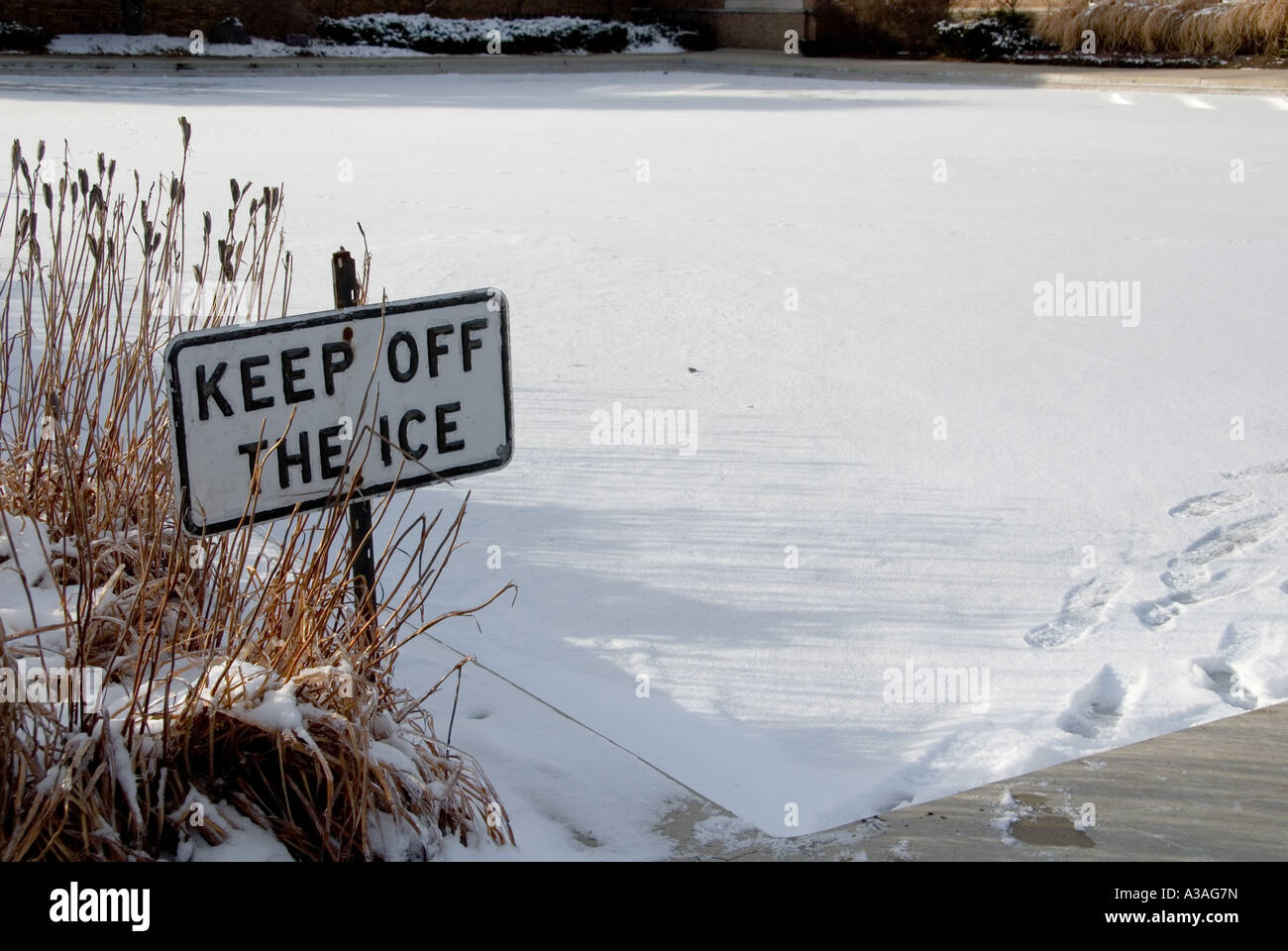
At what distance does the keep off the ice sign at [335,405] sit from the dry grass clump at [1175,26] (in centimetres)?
2384

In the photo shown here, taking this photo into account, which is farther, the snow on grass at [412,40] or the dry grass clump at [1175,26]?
the snow on grass at [412,40]

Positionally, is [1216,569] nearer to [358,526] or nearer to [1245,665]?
[1245,665]

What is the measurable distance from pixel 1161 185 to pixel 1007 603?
8.49 meters

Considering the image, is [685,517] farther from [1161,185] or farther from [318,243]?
[1161,185]

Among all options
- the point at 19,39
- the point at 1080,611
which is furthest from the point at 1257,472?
the point at 19,39

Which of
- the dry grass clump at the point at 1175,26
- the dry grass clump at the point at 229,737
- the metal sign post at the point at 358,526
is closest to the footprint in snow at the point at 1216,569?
the dry grass clump at the point at 229,737

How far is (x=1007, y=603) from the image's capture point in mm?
4359

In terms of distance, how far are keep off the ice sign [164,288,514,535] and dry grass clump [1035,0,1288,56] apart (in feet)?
78.2

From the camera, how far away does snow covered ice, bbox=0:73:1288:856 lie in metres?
3.60

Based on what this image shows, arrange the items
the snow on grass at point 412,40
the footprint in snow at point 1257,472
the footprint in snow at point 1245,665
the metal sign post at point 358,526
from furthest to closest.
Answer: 1. the snow on grass at point 412,40
2. the footprint in snow at point 1257,472
3. the footprint in snow at point 1245,665
4. the metal sign post at point 358,526

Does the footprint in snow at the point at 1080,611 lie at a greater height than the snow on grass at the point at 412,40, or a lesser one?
lesser

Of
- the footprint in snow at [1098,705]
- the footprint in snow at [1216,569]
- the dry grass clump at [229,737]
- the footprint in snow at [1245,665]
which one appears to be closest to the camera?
the dry grass clump at [229,737]

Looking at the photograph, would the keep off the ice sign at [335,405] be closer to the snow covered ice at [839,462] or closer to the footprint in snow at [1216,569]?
the snow covered ice at [839,462]

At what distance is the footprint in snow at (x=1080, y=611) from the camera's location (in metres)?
4.11
